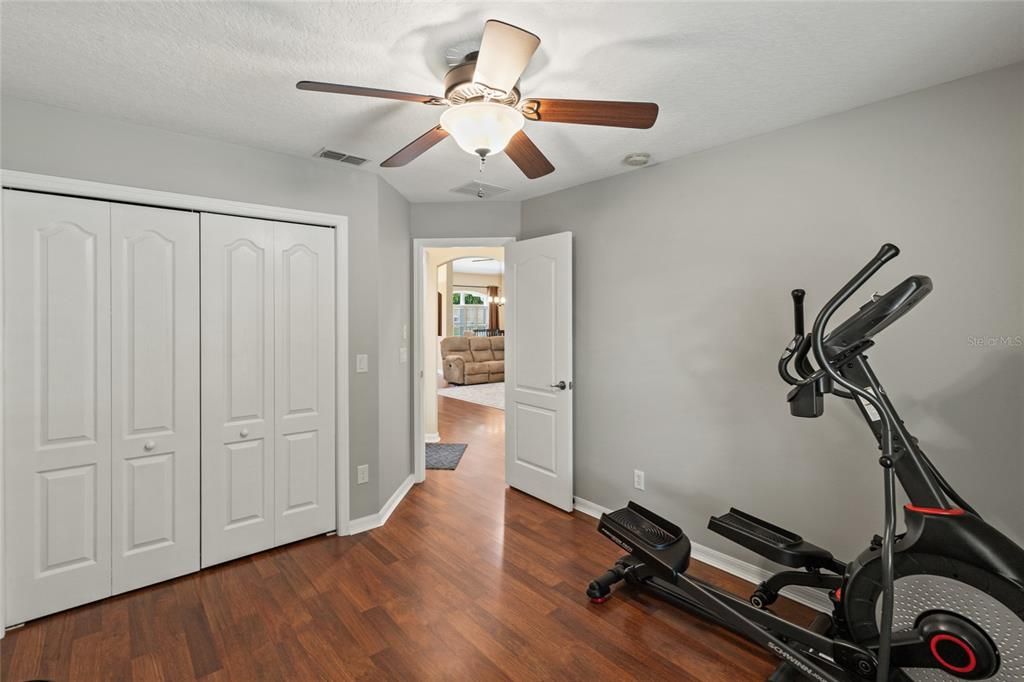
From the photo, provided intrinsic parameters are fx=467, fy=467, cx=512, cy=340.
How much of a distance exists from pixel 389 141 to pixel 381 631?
2.47 meters

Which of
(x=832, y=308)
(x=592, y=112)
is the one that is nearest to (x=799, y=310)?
(x=832, y=308)

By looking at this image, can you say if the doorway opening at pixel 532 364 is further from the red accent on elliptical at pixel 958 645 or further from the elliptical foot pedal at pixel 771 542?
the red accent on elliptical at pixel 958 645

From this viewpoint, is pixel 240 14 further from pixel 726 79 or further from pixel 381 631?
pixel 381 631

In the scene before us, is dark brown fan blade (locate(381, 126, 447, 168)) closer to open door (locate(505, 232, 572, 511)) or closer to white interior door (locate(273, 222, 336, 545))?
white interior door (locate(273, 222, 336, 545))

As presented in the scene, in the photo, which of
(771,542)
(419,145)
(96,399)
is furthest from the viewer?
(96,399)

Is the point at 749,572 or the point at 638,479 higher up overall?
the point at 638,479

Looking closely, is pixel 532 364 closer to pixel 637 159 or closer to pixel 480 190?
pixel 480 190

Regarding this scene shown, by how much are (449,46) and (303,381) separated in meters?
2.12

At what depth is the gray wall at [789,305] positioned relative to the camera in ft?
6.14

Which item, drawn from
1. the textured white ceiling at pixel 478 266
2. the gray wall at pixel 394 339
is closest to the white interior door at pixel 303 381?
the gray wall at pixel 394 339

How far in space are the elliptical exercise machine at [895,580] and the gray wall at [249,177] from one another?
2.22 m

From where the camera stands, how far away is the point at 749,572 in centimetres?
258

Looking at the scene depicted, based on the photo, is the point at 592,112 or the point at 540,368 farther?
the point at 540,368

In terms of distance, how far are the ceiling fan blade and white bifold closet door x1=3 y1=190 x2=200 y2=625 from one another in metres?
2.01
